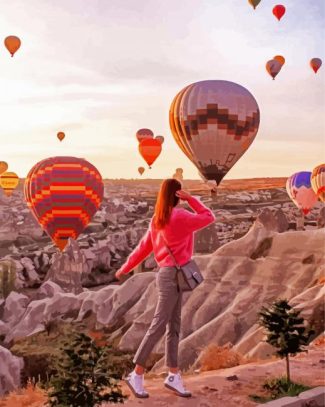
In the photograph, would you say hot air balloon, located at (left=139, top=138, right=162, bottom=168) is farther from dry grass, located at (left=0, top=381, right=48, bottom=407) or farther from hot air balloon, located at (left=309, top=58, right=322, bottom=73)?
dry grass, located at (left=0, top=381, right=48, bottom=407)

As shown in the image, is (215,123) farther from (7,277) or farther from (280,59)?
(7,277)

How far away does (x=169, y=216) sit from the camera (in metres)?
6.55

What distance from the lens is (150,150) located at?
3800cm

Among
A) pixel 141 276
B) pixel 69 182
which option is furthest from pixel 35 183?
pixel 141 276

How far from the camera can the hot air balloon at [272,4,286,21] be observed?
35216 mm

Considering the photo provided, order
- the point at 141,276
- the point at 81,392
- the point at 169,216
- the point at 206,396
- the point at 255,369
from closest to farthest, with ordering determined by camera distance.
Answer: the point at 81,392 → the point at 169,216 → the point at 206,396 → the point at 255,369 → the point at 141,276

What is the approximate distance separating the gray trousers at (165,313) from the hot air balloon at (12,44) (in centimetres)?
2921

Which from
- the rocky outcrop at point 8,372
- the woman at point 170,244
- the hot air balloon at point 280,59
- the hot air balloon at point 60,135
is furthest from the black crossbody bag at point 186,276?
the hot air balloon at point 60,135

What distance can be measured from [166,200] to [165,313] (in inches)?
46.6

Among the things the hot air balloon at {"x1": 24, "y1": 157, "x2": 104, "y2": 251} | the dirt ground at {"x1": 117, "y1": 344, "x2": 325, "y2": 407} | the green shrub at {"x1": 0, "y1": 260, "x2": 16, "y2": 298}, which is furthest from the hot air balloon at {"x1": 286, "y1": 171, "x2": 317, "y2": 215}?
the dirt ground at {"x1": 117, "y1": 344, "x2": 325, "y2": 407}

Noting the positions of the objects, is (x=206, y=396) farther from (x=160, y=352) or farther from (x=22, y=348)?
(x=22, y=348)

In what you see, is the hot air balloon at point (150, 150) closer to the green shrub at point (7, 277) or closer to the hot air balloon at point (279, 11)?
the hot air balloon at point (279, 11)

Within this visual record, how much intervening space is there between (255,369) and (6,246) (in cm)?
8358

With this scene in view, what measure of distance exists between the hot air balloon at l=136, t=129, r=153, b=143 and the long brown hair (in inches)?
1454
